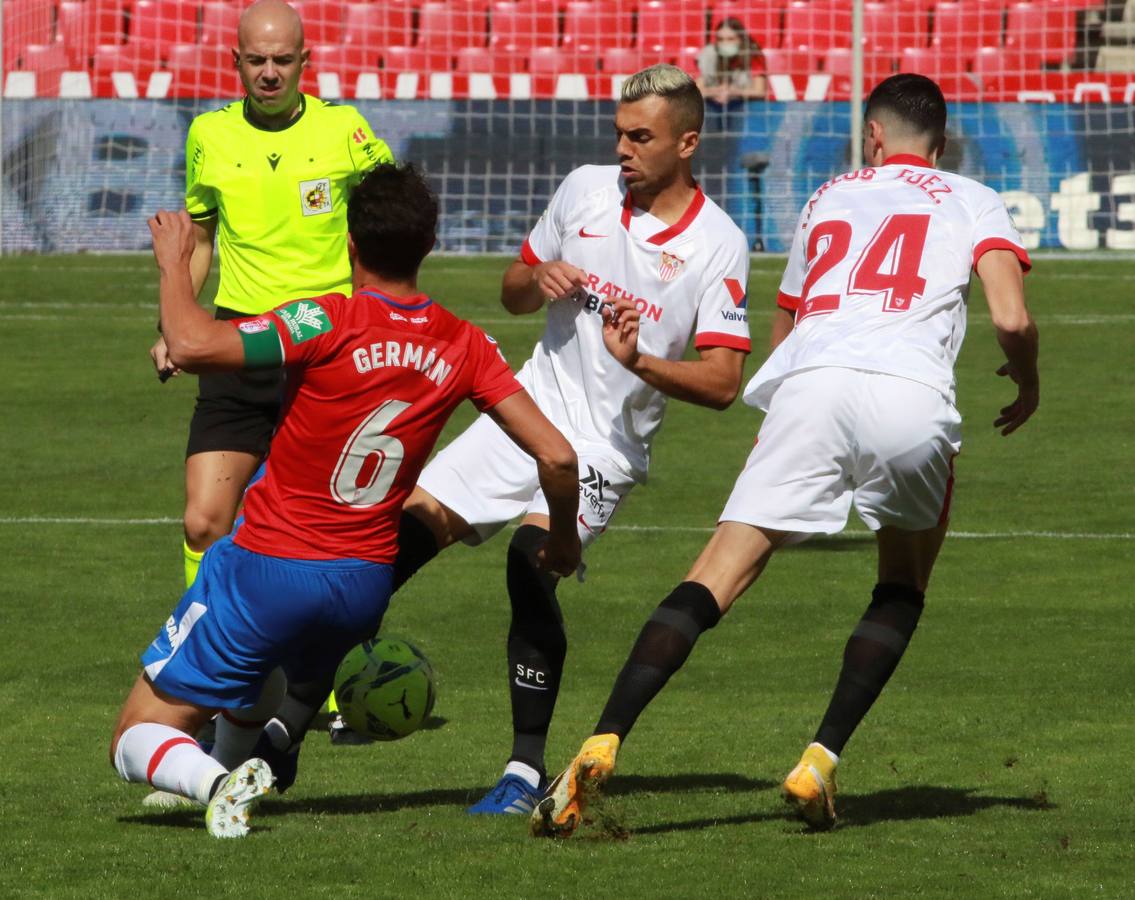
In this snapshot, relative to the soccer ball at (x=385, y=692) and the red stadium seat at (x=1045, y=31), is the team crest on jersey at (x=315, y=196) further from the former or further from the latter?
the red stadium seat at (x=1045, y=31)

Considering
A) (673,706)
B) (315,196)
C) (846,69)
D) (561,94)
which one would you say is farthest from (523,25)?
(673,706)

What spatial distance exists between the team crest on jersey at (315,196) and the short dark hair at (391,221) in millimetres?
2362

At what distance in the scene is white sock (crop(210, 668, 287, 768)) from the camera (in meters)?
5.22

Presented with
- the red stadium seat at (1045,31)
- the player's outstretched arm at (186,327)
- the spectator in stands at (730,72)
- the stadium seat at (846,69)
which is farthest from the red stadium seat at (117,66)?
the player's outstretched arm at (186,327)

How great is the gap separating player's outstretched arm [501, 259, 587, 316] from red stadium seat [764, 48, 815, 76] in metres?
18.7

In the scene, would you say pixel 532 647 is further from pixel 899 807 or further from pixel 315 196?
pixel 315 196

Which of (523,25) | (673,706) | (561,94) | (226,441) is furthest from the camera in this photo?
(523,25)

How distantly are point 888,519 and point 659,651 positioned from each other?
72 cm

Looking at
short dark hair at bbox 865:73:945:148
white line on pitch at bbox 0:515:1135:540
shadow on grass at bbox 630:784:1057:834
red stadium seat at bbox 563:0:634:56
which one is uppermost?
red stadium seat at bbox 563:0:634:56

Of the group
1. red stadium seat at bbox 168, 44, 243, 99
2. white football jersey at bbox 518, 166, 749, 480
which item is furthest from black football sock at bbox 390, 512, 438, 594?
red stadium seat at bbox 168, 44, 243, 99

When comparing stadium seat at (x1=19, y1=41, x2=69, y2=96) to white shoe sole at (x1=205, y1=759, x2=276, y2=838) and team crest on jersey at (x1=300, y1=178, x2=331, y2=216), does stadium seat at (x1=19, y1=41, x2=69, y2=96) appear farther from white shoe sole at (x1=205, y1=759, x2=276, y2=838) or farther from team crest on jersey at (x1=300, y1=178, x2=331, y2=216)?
white shoe sole at (x1=205, y1=759, x2=276, y2=838)

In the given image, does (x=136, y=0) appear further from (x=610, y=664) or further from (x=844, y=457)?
(x=844, y=457)

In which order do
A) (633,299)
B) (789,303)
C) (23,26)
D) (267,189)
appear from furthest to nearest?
1. (23,26)
2. (267,189)
3. (633,299)
4. (789,303)

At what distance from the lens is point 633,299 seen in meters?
5.82
